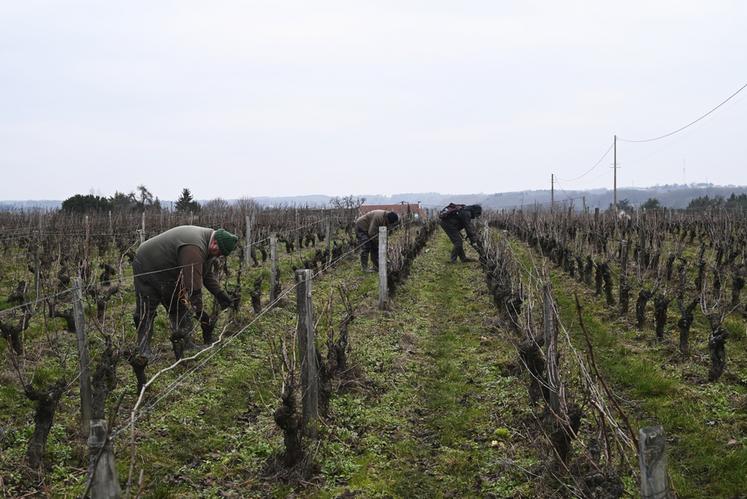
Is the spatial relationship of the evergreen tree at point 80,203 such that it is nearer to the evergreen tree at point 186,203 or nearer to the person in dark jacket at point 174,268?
the evergreen tree at point 186,203

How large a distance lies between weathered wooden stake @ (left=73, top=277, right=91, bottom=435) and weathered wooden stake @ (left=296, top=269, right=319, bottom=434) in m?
1.46

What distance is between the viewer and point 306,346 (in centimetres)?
408

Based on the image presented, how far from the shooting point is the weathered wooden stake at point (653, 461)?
1.91m

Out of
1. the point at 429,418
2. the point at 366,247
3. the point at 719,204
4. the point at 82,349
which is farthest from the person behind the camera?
the point at 719,204

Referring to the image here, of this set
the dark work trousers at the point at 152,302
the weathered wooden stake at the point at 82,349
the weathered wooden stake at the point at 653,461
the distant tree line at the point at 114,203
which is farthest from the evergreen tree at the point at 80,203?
the weathered wooden stake at the point at 653,461

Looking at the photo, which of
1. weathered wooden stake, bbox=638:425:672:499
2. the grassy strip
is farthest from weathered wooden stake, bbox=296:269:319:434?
weathered wooden stake, bbox=638:425:672:499

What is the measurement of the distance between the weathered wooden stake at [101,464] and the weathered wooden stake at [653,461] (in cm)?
175

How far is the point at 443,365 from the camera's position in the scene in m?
6.09

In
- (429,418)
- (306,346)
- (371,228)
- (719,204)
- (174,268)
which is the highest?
(719,204)

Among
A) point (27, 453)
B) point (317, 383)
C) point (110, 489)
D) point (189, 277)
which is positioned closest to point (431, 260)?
point (189, 277)

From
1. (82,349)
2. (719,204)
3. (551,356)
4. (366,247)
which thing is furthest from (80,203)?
(719,204)

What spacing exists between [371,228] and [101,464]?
9.71 metres

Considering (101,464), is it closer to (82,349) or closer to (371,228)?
(82,349)

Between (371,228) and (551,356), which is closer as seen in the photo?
(551,356)
